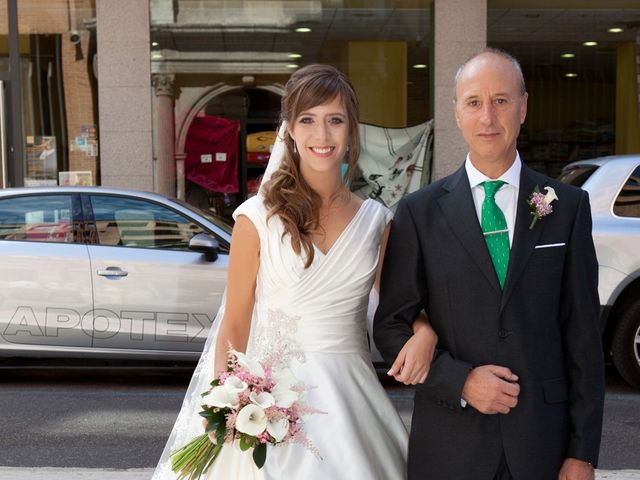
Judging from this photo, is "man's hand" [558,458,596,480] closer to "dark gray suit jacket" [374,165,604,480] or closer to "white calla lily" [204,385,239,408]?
"dark gray suit jacket" [374,165,604,480]

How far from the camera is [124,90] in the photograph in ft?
41.4

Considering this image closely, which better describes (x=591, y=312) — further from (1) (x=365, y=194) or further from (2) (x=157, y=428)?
(1) (x=365, y=194)

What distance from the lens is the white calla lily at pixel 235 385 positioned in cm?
259

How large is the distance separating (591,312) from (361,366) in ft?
2.85

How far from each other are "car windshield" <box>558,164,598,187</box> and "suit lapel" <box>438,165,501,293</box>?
5294 mm

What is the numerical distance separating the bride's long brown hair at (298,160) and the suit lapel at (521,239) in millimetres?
667

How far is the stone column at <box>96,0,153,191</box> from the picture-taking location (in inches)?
495

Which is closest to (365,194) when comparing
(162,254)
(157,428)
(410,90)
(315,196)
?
(410,90)

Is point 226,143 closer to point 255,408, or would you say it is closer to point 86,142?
point 86,142

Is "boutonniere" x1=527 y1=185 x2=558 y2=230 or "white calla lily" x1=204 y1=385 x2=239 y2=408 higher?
"boutonniere" x1=527 y1=185 x2=558 y2=230

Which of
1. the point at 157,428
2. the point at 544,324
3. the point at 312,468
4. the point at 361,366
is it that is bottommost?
the point at 157,428

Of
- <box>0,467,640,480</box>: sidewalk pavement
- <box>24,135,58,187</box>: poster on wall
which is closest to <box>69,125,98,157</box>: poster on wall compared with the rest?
<box>24,135,58,187</box>: poster on wall

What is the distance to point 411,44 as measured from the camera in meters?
13.2

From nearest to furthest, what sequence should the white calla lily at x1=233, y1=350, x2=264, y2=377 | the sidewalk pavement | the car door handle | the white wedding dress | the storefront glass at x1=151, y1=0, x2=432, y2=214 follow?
1. the white calla lily at x1=233, y1=350, x2=264, y2=377
2. the white wedding dress
3. the sidewalk pavement
4. the car door handle
5. the storefront glass at x1=151, y1=0, x2=432, y2=214
